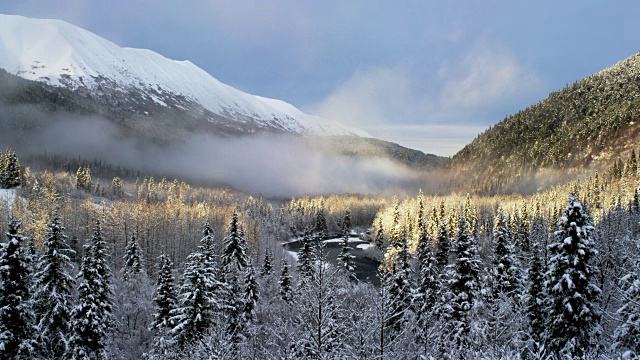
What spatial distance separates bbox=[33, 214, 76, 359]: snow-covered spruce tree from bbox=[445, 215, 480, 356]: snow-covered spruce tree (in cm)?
2804

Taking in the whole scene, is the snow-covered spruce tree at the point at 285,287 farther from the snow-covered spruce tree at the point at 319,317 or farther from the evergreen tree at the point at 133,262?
the evergreen tree at the point at 133,262

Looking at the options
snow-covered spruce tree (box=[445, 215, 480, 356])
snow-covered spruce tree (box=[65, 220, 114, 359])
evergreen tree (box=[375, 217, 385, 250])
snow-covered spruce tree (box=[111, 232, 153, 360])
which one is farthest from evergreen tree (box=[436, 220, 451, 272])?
evergreen tree (box=[375, 217, 385, 250])

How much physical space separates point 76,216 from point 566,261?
94.0 m

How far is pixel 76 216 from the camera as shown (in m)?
84.2

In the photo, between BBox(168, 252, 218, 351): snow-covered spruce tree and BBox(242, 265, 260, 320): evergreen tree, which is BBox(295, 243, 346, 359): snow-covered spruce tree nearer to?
BBox(168, 252, 218, 351): snow-covered spruce tree

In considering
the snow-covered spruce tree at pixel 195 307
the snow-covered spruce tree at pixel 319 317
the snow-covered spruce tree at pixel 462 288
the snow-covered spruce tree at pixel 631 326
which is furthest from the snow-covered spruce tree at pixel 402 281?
the snow-covered spruce tree at pixel 319 317

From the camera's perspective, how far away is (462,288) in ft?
87.8

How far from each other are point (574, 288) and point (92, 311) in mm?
32630

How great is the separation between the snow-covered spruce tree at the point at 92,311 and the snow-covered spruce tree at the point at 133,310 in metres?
2.82

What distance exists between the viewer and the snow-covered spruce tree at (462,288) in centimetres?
2525

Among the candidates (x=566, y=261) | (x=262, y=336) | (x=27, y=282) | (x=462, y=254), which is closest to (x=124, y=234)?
(x=262, y=336)

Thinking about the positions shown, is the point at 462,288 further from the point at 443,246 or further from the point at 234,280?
the point at 234,280

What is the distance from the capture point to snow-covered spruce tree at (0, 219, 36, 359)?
23141mm

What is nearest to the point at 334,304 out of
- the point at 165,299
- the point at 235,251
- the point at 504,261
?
the point at 504,261
